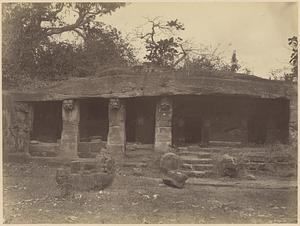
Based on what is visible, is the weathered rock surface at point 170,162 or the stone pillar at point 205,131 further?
the stone pillar at point 205,131

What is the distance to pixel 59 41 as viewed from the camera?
1714 centimetres

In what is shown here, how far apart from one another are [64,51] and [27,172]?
746 centimetres

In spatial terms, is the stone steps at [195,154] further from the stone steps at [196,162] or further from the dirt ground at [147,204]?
the dirt ground at [147,204]

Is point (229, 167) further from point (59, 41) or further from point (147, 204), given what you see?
point (59, 41)

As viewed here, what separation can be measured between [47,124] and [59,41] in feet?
15.5

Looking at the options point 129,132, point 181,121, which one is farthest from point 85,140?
point 181,121

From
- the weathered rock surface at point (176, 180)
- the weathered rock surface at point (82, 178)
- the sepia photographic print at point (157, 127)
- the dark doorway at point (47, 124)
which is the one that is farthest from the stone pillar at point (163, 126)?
the dark doorway at point (47, 124)

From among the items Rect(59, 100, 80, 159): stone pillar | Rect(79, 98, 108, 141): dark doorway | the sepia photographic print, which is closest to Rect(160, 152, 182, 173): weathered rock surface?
the sepia photographic print

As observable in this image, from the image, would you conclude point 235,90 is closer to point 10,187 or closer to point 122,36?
point 10,187

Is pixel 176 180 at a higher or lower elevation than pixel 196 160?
lower

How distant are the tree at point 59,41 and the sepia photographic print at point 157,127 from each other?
6 cm

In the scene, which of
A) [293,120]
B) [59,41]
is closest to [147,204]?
[293,120]

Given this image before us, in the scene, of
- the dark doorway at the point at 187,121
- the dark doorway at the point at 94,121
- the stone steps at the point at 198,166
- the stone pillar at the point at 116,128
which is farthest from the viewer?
the dark doorway at the point at 94,121

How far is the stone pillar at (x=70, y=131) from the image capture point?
1134 centimetres
